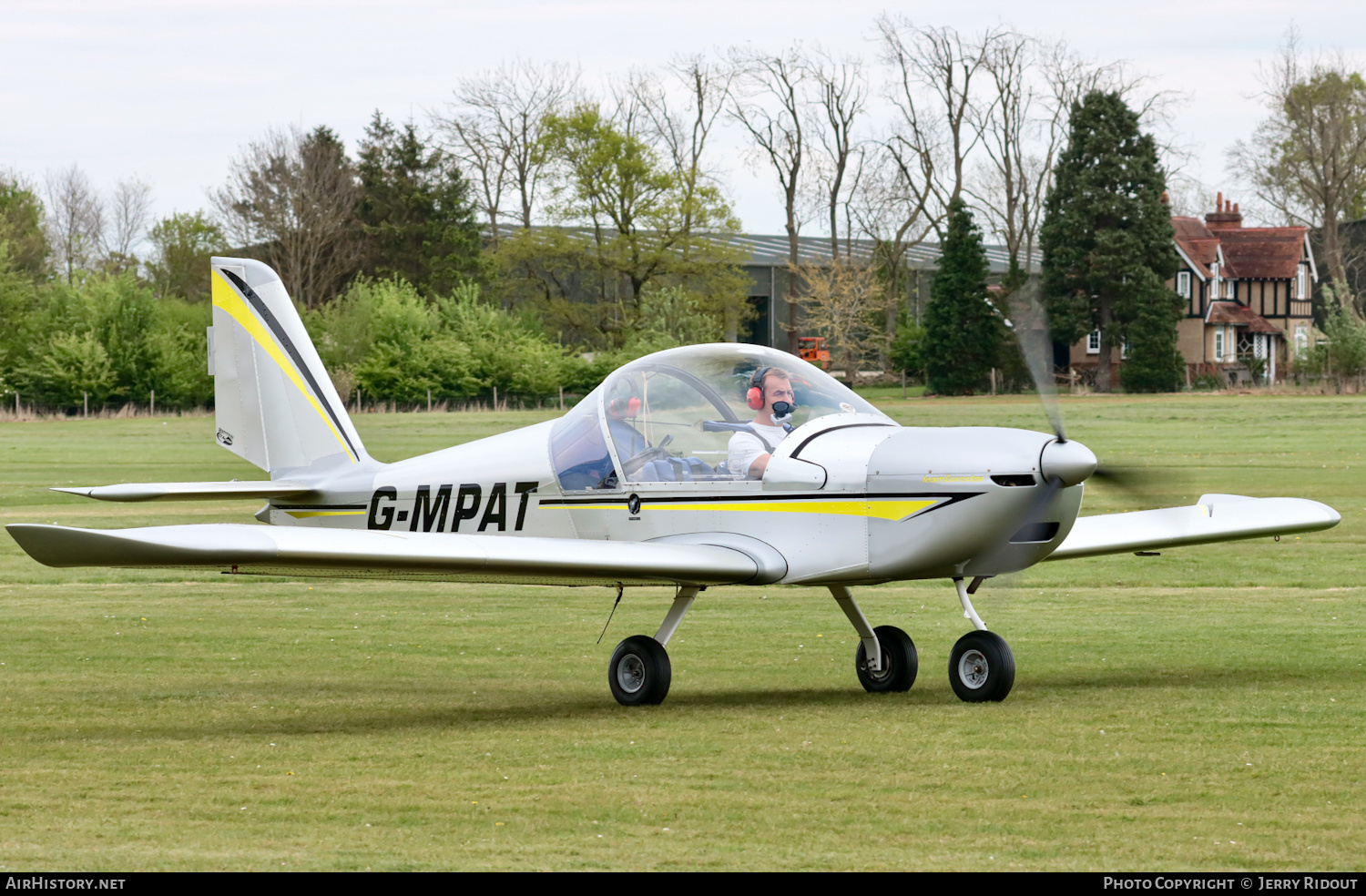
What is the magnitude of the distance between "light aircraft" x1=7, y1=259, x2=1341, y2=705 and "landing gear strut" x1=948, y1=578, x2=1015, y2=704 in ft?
0.04

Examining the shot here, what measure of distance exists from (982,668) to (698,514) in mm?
1937

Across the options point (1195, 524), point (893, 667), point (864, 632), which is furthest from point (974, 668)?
point (1195, 524)

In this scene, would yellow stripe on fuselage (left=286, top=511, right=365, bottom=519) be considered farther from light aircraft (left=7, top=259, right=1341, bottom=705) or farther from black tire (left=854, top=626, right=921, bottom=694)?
black tire (left=854, top=626, right=921, bottom=694)

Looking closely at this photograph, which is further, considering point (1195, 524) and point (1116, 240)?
point (1116, 240)

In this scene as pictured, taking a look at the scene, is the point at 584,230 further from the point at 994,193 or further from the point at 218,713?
the point at 218,713

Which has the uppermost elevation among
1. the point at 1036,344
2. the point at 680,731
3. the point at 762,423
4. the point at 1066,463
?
the point at 1036,344

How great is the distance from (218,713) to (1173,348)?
63590 millimetres

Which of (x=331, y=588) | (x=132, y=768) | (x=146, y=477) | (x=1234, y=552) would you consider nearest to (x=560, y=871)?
(x=132, y=768)

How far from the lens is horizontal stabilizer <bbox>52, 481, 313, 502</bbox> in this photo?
35.7 ft

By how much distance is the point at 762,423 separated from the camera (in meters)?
10.3

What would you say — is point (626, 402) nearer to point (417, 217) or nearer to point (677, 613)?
point (677, 613)

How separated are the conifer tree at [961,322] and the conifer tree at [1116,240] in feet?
8.98

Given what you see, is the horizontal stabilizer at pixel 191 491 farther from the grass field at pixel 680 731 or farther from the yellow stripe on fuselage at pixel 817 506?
the yellow stripe on fuselage at pixel 817 506

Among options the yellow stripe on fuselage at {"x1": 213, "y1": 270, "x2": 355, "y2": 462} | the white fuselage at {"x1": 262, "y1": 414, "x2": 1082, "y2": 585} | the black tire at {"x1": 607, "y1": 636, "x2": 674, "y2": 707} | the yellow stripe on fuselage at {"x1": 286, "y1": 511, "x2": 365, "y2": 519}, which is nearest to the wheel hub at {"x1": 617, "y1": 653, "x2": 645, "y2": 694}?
the black tire at {"x1": 607, "y1": 636, "x2": 674, "y2": 707}
